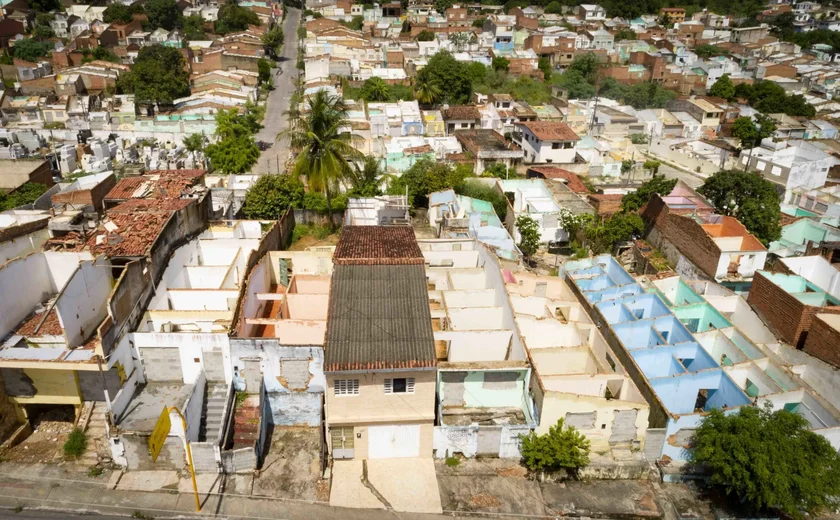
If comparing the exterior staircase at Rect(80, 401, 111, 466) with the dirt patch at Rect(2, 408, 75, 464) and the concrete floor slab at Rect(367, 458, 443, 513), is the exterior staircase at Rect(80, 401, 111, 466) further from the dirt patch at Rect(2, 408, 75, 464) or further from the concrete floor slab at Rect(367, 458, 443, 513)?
the concrete floor slab at Rect(367, 458, 443, 513)

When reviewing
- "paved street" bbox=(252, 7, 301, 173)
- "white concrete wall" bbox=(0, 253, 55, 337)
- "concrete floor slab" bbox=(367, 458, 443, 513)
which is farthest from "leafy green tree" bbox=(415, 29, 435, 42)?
"concrete floor slab" bbox=(367, 458, 443, 513)

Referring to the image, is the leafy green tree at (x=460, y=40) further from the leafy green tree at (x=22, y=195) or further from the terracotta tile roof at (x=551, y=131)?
the leafy green tree at (x=22, y=195)

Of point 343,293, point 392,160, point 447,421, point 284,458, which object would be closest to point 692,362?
point 447,421

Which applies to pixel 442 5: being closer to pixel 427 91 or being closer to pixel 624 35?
pixel 624 35

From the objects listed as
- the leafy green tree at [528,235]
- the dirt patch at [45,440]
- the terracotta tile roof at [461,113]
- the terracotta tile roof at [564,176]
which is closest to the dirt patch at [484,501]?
the dirt patch at [45,440]

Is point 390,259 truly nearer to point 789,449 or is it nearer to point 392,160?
point 789,449
